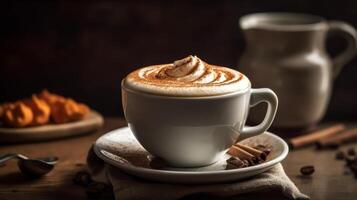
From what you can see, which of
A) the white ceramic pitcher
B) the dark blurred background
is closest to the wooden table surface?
the white ceramic pitcher

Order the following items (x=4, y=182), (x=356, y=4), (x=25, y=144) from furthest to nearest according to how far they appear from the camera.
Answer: (x=356, y=4) → (x=25, y=144) → (x=4, y=182)

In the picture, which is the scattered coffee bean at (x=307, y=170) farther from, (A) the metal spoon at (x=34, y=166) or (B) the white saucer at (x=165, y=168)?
(A) the metal spoon at (x=34, y=166)

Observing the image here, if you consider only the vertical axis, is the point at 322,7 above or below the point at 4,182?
above

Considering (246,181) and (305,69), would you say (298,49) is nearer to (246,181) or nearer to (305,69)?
(305,69)

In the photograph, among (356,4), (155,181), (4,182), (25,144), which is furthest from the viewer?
(356,4)

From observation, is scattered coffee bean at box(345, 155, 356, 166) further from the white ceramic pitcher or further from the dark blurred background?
the dark blurred background

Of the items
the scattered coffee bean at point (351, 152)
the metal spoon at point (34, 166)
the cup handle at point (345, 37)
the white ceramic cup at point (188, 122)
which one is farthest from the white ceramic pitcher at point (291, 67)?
the metal spoon at point (34, 166)

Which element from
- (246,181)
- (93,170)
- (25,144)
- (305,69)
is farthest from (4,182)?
(305,69)
